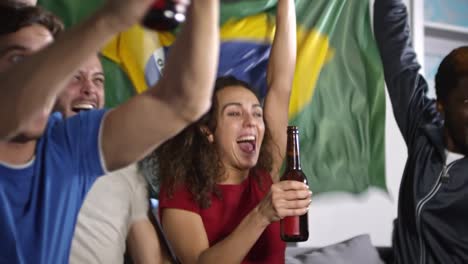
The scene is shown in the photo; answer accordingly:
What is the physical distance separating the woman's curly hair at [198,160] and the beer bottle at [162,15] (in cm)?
90

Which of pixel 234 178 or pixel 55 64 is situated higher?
pixel 55 64

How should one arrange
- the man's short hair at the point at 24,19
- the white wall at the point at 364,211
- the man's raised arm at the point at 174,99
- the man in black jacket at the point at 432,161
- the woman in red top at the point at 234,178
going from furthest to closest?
1. the white wall at the point at 364,211
2. the man in black jacket at the point at 432,161
3. the woman in red top at the point at 234,178
4. the man's short hair at the point at 24,19
5. the man's raised arm at the point at 174,99

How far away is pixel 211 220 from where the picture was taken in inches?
61.4

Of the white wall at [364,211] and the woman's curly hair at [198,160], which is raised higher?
the woman's curly hair at [198,160]

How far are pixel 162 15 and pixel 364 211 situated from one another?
205 centimetres

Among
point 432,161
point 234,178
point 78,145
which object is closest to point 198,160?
point 234,178

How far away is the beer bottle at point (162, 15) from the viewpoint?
0.69 meters

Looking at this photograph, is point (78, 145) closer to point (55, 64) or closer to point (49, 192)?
point (49, 192)

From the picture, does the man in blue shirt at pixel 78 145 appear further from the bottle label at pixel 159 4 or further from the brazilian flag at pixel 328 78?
the brazilian flag at pixel 328 78

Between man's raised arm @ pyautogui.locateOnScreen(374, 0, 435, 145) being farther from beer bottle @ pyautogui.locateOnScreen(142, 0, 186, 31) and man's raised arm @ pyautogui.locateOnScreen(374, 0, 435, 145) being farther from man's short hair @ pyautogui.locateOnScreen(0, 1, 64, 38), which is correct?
beer bottle @ pyautogui.locateOnScreen(142, 0, 186, 31)

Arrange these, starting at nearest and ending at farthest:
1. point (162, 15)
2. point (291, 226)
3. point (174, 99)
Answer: point (162, 15) → point (174, 99) → point (291, 226)

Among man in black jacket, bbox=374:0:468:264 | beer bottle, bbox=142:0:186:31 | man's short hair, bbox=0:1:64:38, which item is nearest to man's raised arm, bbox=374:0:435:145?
man in black jacket, bbox=374:0:468:264

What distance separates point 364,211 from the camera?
2.62 m

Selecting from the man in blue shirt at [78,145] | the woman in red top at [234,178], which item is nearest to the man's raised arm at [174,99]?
the man in blue shirt at [78,145]
